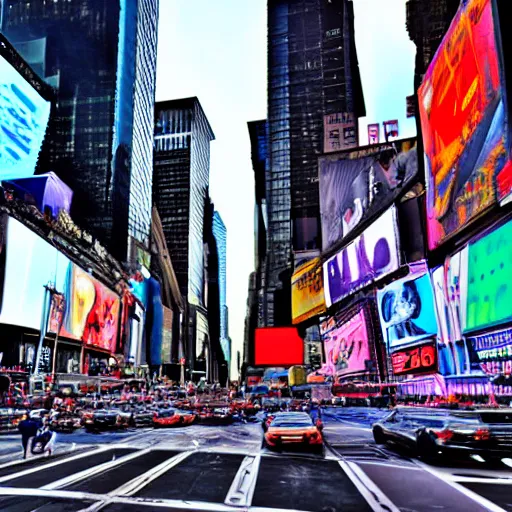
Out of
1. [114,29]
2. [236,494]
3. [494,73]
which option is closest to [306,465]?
[236,494]

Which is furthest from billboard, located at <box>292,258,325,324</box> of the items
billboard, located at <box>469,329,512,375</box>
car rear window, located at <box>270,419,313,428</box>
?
car rear window, located at <box>270,419,313,428</box>

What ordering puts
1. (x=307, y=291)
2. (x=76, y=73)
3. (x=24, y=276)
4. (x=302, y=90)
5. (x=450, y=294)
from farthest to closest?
(x=307, y=291) < (x=24, y=276) < (x=302, y=90) < (x=450, y=294) < (x=76, y=73)

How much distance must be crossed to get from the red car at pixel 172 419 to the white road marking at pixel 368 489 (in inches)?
165

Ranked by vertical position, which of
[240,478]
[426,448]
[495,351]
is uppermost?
[495,351]

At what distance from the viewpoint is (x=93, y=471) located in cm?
848

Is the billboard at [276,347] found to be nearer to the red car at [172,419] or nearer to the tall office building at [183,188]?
the red car at [172,419]

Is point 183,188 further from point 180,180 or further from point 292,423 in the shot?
point 292,423

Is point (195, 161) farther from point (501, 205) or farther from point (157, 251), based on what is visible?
point (501, 205)

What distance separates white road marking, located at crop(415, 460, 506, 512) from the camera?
652 cm

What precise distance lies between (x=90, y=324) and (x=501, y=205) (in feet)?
132

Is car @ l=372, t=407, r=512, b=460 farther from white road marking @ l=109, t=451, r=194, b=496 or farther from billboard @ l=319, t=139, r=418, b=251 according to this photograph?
billboard @ l=319, t=139, r=418, b=251

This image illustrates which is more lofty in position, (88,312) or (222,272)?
(222,272)

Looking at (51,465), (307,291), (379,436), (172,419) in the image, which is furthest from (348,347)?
(51,465)

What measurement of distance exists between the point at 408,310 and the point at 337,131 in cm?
1166
